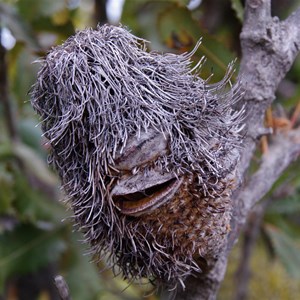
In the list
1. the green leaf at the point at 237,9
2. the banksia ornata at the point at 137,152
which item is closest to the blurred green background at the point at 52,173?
the green leaf at the point at 237,9

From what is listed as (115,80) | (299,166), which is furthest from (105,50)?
(299,166)

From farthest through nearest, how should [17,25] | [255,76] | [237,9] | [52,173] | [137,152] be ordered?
[52,173] < [17,25] < [237,9] < [255,76] < [137,152]

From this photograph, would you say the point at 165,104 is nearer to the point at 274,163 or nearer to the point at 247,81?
the point at 247,81

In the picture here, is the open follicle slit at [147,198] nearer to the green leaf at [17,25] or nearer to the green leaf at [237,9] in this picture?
the green leaf at [237,9]

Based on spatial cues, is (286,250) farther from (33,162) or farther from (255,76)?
(255,76)

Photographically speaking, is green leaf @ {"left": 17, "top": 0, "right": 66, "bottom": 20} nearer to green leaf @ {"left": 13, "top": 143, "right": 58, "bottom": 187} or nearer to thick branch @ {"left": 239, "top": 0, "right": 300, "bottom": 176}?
green leaf @ {"left": 13, "top": 143, "right": 58, "bottom": 187}

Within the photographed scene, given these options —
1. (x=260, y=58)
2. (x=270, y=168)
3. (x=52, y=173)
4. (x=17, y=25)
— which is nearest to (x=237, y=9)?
(x=260, y=58)

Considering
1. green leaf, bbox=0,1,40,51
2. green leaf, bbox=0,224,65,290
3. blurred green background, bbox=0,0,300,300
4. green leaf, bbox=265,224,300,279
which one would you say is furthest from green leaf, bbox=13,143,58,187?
green leaf, bbox=265,224,300,279
